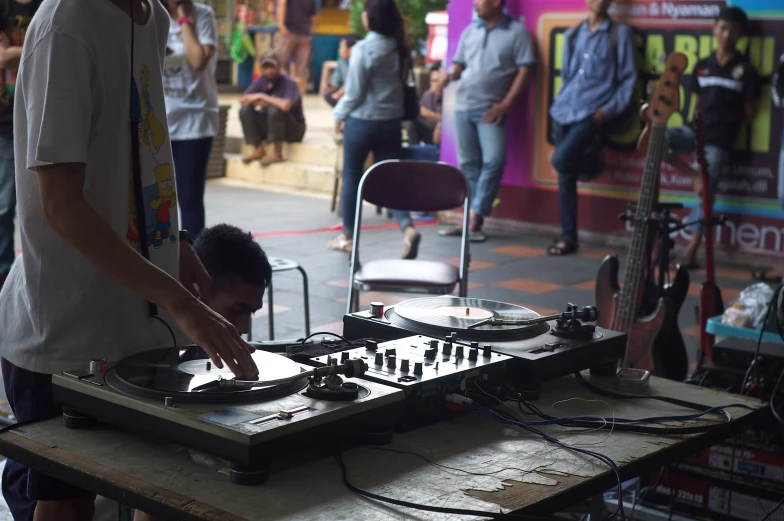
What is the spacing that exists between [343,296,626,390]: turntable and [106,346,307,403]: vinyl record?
341mm

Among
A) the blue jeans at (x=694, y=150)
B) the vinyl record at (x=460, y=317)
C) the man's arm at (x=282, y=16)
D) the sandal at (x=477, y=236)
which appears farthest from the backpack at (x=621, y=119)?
the man's arm at (x=282, y=16)

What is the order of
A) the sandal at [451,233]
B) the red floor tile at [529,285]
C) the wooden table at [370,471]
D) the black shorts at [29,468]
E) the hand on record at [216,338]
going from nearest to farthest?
the wooden table at [370,471], the hand on record at [216,338], the black shorts at [29,468], the red floor tile at [529,285], the sandal at [451,233]

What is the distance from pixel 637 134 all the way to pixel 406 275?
328 centimetres

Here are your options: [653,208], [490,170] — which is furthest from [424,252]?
[653,208]

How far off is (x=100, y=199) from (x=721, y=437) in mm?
1100

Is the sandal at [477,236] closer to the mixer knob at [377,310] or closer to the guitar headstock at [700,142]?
the guitar headstock at [700,142]

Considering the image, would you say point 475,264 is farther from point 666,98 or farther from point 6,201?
point 6,201

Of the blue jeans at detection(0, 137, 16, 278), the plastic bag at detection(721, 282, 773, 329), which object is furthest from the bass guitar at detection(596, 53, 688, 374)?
the blue jeans at detection(0, 137, 16, 278)

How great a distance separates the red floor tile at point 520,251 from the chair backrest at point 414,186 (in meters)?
2.32

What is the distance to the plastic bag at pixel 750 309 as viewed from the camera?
11.0 ft

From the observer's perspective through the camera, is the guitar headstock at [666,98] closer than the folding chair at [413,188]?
Yes

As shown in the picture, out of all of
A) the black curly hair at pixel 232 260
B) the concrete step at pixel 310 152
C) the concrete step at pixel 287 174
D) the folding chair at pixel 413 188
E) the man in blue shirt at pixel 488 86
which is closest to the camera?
the black curly hair at pixel 232 260

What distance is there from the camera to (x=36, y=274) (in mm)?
1689

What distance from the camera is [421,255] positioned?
6.66 metres
